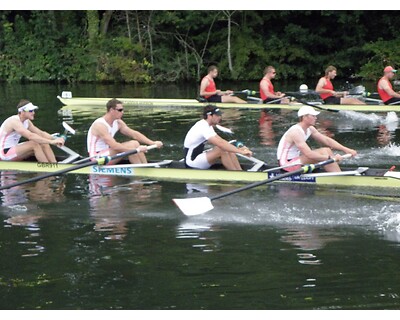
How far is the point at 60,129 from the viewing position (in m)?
22.1

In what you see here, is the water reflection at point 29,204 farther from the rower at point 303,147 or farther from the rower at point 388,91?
the rower at point 388,91

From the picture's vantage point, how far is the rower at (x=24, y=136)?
14.9 meters

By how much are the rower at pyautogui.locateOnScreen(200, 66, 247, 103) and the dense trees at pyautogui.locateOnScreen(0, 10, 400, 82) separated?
10.2 m

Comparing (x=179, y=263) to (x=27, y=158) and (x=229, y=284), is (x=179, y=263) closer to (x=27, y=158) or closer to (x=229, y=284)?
(x=229, y=284)

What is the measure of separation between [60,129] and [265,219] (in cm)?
1118

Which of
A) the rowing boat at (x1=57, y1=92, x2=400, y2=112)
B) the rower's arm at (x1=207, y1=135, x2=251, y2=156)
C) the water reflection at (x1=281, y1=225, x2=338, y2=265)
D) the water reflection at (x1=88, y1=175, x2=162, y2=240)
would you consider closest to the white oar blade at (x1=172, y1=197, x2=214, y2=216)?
the water reflection at (x1=88, y1=175, x2=162, y2=240)

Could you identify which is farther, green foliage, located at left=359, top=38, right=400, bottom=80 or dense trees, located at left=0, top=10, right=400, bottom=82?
dense trees, located at left=0, top=10, right=400, bottom=82

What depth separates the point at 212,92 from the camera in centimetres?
2455

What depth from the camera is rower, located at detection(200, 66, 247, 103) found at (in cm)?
2434

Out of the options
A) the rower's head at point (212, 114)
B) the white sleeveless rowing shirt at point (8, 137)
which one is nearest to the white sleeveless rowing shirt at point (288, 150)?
the rower's head at point (212, 114)

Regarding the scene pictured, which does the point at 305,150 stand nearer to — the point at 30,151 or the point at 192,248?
the point at 192,248

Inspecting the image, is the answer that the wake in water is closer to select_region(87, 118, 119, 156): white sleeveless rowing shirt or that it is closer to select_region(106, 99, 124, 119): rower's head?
select_region(87, 118, 119, 156): white sleeveless rowing shirt

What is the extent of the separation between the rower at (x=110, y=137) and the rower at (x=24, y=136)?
0.63 meters

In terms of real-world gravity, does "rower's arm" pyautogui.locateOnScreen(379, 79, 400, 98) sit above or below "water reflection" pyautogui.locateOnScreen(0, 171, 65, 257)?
above
